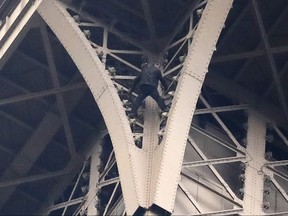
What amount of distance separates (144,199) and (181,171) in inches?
173

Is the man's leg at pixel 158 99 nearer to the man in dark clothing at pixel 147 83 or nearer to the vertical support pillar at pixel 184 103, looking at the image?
the man in dark clothing at pixel 147 83

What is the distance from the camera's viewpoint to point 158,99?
4744 cm

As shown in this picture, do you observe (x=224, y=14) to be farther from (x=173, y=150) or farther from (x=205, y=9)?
(x=173, y=150)

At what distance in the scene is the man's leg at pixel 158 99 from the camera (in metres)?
47.3

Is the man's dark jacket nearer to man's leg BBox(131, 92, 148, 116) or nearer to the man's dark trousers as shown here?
the man's dark trousers

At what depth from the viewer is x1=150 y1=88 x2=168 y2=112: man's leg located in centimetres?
4727

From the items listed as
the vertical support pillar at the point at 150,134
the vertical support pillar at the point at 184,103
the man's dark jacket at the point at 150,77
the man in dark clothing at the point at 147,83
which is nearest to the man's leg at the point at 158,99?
the man in dark clothing at the point at 147,83

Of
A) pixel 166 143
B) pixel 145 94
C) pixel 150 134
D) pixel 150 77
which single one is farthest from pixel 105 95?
pixel 166 143

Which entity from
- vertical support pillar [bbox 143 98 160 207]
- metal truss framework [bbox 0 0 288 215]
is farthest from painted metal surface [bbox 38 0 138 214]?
vertical support pillar [bbox 143 98 160 207]

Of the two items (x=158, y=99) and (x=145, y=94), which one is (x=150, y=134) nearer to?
(x=158, y=99)

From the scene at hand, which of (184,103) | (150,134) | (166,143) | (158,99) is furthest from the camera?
(158,99)

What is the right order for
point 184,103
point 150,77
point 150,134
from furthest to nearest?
point 150,77
point 150,134
point 184,103

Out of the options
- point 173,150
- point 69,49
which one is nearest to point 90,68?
point 69,49

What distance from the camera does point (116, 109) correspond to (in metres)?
46.8
